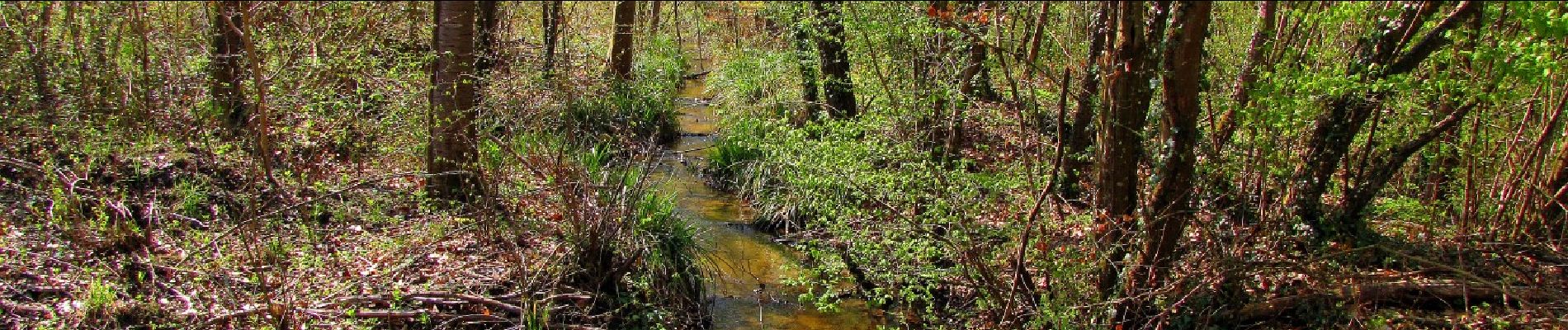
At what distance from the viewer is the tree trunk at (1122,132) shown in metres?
4.98

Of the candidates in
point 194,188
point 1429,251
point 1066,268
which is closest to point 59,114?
point 194,188

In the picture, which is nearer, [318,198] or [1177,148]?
[1177,148]

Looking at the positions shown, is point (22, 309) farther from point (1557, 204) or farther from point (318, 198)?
A: point (1557, 204)

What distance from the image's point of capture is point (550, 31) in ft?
37.8

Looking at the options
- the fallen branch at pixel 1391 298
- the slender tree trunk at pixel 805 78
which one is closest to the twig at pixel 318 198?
the slender tree trunk at pixel 805 78

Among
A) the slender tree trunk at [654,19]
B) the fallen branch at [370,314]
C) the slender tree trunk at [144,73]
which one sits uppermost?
the slender tree trunk at [654,19]

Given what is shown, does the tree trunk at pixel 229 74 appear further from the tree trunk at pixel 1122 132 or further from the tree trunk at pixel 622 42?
the tree trunk at pixel 1122 132

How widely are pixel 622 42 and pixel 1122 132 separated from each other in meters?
8.14

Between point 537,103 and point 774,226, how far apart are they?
2349mm

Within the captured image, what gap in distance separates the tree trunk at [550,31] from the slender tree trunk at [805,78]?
258 cm

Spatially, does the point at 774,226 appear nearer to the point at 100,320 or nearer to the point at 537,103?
the point at 537,103

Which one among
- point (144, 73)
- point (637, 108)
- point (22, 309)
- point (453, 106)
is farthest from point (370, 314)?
point (637, 108)

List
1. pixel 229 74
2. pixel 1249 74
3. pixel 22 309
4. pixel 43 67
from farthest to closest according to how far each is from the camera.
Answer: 1. pixel 229 74
2. pixel 43 67
3. pixel 22 309
4. pixel 1249 74

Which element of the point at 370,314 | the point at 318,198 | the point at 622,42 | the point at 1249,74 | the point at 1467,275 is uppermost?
the point at 1249,74
